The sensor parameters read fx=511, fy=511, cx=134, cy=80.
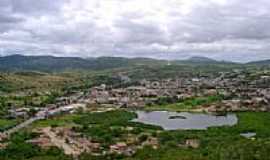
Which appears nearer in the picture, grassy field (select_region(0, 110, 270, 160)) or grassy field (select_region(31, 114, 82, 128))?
grassy field (select_region(0, 110, 270, 160))

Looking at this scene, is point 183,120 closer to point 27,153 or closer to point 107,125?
point 107,125

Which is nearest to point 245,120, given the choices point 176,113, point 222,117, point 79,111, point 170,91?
point 222,117

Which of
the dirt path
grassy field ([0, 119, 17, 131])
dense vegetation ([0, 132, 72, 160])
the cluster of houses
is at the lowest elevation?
grassy field ([0, 119, 17, 131])

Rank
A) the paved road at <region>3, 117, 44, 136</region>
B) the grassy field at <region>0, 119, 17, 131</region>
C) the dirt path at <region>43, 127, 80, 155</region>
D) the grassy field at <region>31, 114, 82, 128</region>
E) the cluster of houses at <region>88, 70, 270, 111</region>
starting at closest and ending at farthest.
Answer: the dirt path at <region>43, 127, 80, 155</region>
the paved road at <region>3, 117, 44, 136</region>
the grassy field at <region>0, 119, 17, 131</region>
the grassy field at <region>31, 114, 82, 128</region>
the cluster of houses at <region>88, 70, 270, 111</region>

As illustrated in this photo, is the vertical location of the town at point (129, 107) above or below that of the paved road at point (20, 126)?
above

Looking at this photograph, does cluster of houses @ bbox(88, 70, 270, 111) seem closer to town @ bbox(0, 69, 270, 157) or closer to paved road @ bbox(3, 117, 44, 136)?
town @ bbox(0, 69, 270, 157)

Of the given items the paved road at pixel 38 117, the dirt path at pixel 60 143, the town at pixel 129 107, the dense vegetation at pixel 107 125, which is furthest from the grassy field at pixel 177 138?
the paved road at pixel 38 117

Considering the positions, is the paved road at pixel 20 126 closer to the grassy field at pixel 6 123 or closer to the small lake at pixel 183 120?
the grassy field at pixel 6 123

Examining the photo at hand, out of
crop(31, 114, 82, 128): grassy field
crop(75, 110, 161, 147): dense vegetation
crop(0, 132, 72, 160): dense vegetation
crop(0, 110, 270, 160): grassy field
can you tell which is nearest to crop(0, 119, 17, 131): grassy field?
crop(31, 114, 82, 128): grassy field

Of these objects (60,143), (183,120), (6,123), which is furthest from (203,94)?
(60,143)
